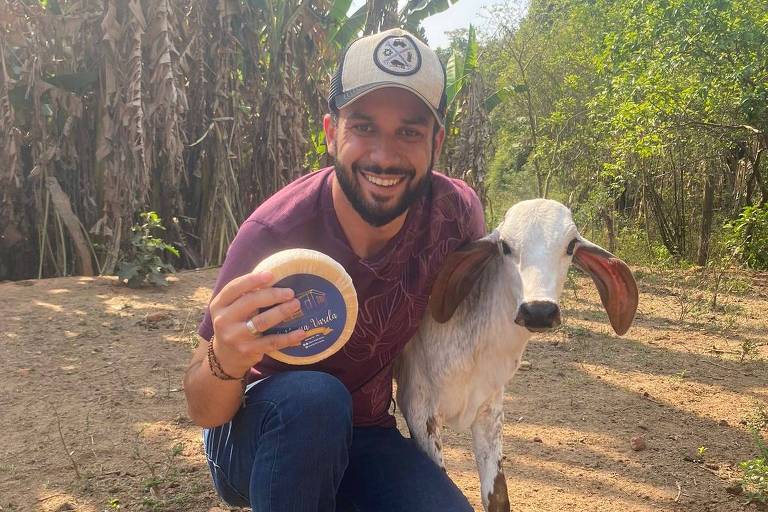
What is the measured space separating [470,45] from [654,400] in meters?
6.17

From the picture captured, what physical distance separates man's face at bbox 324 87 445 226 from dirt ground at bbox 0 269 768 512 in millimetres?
1553

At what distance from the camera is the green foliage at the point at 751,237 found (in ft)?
25.6

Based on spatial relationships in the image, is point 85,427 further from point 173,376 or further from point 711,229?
point 711,229

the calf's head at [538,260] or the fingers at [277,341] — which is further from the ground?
the calf's head at [538,260]

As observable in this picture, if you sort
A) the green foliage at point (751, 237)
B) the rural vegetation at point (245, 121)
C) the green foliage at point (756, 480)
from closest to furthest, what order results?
the green foliage at point (756, 480)
the rural vegetation at point (245, 121)
the green foliage at point (751, 237)

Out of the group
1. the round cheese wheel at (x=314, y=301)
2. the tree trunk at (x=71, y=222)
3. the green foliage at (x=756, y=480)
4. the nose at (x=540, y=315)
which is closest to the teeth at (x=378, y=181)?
the round cheese wheel at (x=314, y=301)

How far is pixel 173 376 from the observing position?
4.26 meters

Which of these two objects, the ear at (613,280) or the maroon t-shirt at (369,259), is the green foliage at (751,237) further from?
the maroon t-shirt at (369,259)

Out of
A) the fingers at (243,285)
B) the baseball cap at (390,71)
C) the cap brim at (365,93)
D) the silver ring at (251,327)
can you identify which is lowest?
the silver ring at (251,327)

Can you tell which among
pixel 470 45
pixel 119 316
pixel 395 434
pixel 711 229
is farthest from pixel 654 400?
pixel 711 229

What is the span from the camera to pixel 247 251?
200 centimetres

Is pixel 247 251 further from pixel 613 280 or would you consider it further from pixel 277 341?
pixel 613 280

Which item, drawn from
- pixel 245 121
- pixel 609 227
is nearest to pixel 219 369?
pixel 245 121

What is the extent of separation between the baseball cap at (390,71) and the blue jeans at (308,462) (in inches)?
34.5
